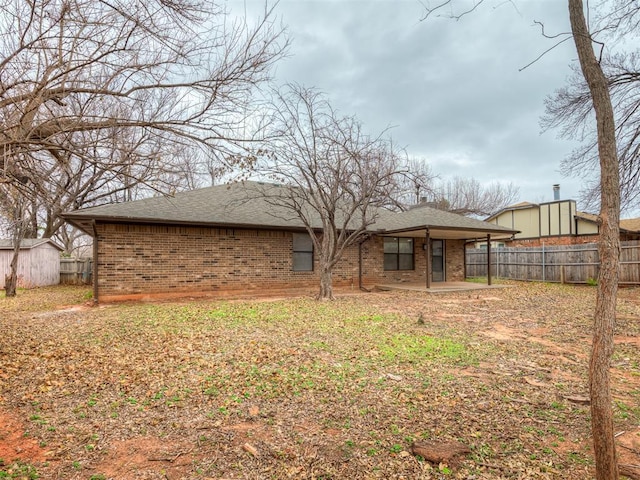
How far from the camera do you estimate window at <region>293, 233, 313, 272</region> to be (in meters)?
14.6

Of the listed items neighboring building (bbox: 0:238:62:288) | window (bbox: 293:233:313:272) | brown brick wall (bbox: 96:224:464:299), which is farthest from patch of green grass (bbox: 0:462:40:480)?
neighboring building (bbox: 0:238:62:288)

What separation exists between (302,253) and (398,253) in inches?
196

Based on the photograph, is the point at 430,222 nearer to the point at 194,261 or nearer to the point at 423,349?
the point at 194,261

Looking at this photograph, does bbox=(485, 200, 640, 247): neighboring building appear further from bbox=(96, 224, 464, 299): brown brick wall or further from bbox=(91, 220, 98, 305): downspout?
bbox=(91, 220, 98, 305): downspout

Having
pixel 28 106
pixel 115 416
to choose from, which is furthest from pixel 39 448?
pixel 28 106

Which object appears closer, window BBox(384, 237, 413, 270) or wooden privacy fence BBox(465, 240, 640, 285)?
wooden privacy fence BBox(465, 240, 640, 285)

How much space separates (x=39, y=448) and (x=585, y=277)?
20.4m

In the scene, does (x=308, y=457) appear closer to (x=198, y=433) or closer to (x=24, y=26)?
(x=198, y=433)

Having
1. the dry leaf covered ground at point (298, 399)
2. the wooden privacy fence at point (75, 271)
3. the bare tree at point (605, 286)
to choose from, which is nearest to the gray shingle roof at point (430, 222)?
the dry leaf covered ground at point (298, 399)

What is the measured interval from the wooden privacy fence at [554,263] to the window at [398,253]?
6.47 m

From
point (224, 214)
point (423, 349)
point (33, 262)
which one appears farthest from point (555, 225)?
point (33, 262)

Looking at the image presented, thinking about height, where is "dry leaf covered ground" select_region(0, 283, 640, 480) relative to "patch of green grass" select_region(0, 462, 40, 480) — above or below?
below

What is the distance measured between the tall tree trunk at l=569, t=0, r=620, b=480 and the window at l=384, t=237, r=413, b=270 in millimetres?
14048

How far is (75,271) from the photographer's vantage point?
20062mm
